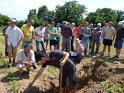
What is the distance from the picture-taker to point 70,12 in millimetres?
102562

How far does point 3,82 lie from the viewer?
12.0 meters

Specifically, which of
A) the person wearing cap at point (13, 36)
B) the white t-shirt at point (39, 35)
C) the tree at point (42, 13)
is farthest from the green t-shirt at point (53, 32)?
the tree at point (42, 13)

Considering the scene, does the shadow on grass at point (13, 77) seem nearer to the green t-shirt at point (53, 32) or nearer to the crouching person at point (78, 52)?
the crouching person at point (78, 52)

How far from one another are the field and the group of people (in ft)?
1.19

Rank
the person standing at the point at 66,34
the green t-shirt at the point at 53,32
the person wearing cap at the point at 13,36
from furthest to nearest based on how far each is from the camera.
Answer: the green t-shirt at the point at 53,32 → the person standing at the point at 66,34 → the person wearing cap at the point at 13,36

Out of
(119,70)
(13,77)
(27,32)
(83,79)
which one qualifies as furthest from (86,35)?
(13,77)

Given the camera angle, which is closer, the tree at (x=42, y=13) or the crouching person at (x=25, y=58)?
the crouching person at (x=25, y=58)

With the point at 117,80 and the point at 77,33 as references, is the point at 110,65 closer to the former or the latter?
the point at 117,80

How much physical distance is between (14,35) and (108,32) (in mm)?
5780

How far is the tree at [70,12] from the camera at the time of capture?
98.5m

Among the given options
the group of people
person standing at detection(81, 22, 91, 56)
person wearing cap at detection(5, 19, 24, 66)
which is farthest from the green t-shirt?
person wearing cap at detection(5, 19, 24, 66)

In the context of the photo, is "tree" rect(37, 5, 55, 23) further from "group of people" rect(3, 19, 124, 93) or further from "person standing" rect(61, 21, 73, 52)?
"person standing" rect(61, 21, 73, 52)

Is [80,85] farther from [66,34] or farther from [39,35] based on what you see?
[39,35]

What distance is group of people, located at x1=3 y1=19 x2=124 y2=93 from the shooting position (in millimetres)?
11086
